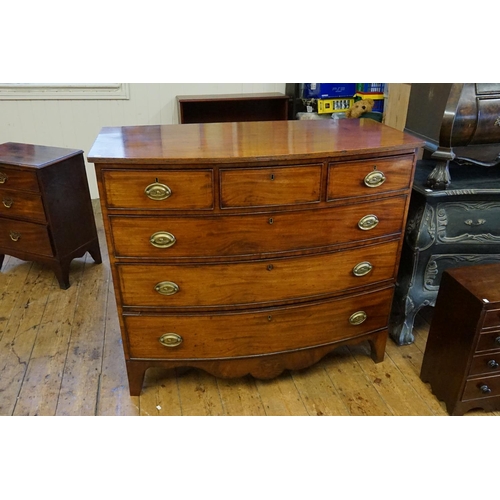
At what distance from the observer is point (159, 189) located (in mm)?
1475

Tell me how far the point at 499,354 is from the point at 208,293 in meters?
1.11

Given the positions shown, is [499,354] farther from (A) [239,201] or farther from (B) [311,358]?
(A) [239,201]

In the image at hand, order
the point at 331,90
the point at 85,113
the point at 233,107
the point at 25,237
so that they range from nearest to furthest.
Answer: the point at 25,237 < the point at 331,90 < the point at 85,113 < the point at 233,107

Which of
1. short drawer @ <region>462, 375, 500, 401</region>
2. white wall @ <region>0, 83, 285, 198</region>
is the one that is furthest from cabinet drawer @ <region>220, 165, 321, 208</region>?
white wall @ <region>0, 83, 285, 198</region>

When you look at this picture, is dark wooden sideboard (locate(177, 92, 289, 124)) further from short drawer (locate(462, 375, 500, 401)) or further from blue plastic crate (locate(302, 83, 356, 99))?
short drawer (locate(462, 375, 500, 401))

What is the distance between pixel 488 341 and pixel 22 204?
233 cm

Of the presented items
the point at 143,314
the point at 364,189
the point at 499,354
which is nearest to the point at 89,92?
the point at 143,314

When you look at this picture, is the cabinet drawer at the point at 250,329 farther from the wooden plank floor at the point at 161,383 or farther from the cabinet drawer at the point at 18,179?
the cabinet drawer at the point at 18,179

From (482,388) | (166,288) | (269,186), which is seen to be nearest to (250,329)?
(166,288)

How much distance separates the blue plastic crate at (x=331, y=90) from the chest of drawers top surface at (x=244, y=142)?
1560 millimetres

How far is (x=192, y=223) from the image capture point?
60.8 inches

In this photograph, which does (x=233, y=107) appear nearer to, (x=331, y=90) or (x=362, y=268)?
(x=331, y=90)

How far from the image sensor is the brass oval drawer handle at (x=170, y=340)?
1762 mm

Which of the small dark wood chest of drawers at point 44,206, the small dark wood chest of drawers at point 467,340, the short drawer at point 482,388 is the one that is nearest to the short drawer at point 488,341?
the small dark wood chest of drawers at point 467,340
